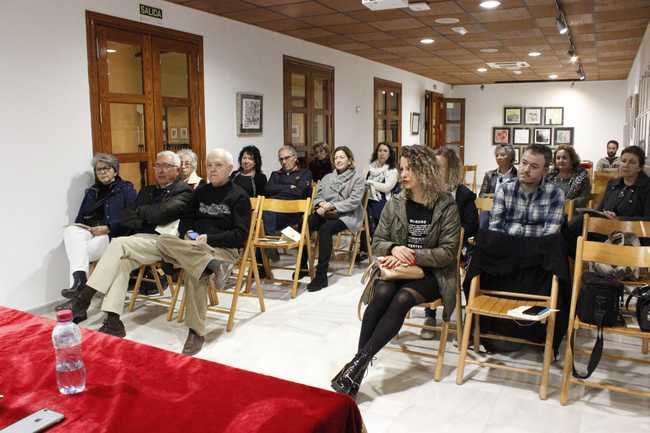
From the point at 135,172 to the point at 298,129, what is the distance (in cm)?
296

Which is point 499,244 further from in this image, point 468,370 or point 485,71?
point 485,71

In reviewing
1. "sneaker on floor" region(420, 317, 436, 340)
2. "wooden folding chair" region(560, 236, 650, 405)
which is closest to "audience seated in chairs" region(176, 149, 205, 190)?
"sneaker on floor" region(420, 317, 436, 340)

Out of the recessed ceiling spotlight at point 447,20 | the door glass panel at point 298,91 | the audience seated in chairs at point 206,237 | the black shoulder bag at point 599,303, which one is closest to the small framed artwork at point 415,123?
A: the door glass panel at point 298,91

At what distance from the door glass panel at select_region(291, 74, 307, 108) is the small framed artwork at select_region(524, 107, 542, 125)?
867cm

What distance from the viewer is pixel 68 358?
5.18 feet

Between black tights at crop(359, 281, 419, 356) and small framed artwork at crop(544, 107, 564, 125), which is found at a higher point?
small framed artwork at crop(544, 107, 564, 125)

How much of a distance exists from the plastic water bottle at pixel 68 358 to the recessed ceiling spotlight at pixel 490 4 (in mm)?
5212

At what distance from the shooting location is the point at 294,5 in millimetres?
5664

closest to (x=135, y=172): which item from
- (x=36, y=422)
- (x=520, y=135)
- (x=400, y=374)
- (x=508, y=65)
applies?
(x=400, y=374)

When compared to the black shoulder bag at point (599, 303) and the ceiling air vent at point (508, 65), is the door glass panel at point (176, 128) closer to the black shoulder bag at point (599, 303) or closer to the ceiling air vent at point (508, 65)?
the black shoulder bag at point (599, 303)

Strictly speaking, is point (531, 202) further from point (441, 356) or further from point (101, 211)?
point (101, 211)

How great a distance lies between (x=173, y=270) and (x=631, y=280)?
310cm

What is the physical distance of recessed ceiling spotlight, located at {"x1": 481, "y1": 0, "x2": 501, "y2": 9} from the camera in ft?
18.4

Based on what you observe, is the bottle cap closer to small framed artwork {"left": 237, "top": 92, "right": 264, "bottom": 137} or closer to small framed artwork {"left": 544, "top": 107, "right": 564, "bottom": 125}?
small framed artwork {"left": 237, "top": 92, "right": 264, "bottom": 137}
